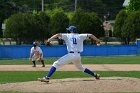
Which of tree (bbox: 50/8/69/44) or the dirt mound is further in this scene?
tree (bbox: 50/8/69/44)

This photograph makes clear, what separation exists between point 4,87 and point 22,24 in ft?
159

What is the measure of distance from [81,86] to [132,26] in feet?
164

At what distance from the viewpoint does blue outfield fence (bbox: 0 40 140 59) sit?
48.4 meters

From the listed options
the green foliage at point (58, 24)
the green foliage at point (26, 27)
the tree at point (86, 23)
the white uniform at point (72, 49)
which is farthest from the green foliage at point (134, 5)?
the white uniform at point (72, 49)

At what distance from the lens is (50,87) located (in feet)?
48.3

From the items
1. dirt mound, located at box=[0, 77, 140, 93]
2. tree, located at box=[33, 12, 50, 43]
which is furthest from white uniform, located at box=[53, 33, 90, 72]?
tree, located at box=[33, 12, 50, 43]

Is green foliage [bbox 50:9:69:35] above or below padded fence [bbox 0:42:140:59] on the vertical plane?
above

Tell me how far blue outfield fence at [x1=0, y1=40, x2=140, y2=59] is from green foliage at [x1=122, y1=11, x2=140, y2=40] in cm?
1178

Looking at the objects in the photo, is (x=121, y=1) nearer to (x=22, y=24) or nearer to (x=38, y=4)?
(x=38, y=4)

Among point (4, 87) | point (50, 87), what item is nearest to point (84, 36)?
point (50, 87)

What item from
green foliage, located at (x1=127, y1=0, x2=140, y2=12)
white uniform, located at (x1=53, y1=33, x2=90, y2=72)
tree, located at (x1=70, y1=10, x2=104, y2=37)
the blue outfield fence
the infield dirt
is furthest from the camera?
green foliage, located at (x1=127, y1=0, x2=140, y2=12)

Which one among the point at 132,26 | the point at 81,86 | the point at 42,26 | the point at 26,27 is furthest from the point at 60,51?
the point at 81,86

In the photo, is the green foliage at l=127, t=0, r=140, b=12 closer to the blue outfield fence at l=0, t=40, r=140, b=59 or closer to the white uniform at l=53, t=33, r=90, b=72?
the blue outfield fence at l=0, t=40, r=140, b=59

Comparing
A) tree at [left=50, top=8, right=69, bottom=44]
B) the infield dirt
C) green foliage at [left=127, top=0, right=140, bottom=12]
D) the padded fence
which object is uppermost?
green foliage at [left=127, top=0, right=140, bottom=12]
